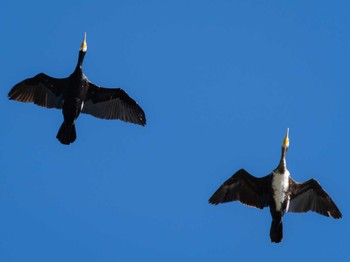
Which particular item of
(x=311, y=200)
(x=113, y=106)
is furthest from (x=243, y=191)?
(x=113, y=106)

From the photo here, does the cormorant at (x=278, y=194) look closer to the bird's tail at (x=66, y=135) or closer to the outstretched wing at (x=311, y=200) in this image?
the outstretched wing at (x=311, y=200)

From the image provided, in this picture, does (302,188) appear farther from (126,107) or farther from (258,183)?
(126,107)

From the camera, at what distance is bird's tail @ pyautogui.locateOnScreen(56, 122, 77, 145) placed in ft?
64.1

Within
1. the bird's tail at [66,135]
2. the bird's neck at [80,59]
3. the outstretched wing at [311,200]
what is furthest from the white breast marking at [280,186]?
the bird's neck at [80,59]

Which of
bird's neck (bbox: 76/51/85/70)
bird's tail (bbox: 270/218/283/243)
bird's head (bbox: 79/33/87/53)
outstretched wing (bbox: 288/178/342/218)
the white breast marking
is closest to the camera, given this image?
bird's tail (bbox: 270/218/283/243)

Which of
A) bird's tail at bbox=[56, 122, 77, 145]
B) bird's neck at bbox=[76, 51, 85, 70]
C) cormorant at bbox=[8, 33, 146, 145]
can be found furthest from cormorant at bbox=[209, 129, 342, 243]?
bird's neck at bbox=[76, 51, 85, 70]

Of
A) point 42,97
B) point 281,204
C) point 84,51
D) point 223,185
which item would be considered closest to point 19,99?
point 42,97

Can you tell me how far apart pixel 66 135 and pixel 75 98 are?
0.88 meters

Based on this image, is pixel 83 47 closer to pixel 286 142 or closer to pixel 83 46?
pixel 83 46

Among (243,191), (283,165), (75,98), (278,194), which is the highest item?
(75,98)

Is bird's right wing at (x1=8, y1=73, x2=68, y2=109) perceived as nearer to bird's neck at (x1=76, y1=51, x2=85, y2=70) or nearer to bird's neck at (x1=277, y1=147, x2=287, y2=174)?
bird's neck at (x1=76, y1=51, x2=85, y2=70)

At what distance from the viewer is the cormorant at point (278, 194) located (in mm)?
19156

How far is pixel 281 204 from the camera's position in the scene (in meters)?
19.1

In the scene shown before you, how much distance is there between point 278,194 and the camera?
1914 cm
